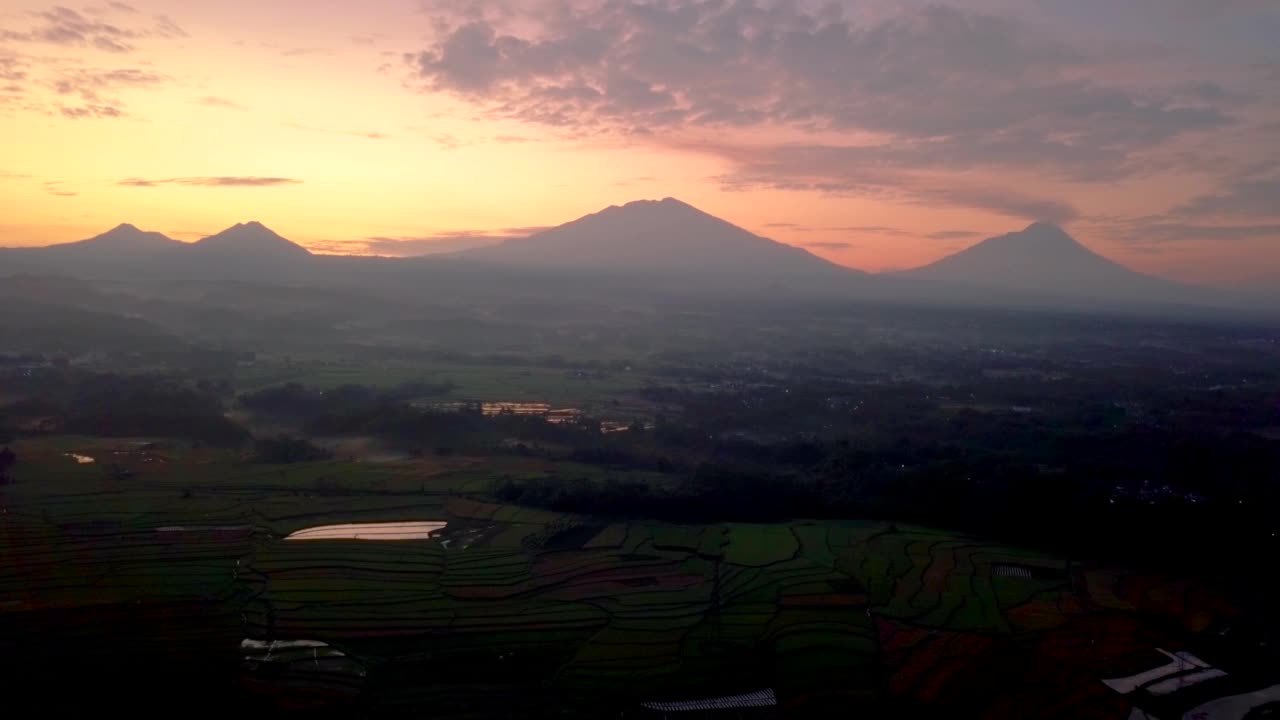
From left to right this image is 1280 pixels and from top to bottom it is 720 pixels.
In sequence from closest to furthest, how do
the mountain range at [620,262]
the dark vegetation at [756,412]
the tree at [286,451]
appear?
the dark vegetation at [756,412] < the tree at [286,451] < the mountain range at [620,262]

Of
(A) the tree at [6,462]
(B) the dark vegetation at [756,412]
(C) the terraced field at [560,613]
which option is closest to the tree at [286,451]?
(B) the dark vegetation at [756,412]

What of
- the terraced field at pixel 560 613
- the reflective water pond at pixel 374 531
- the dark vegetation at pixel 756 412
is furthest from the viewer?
the dark vegetation at pixel 756 412

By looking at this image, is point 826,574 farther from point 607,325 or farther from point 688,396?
point 607,325

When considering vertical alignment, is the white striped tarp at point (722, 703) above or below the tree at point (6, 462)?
below

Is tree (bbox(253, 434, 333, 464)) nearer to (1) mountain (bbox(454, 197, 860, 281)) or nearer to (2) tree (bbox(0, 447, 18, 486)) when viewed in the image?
(2) tree (bbox(0, 447, 18, 486))

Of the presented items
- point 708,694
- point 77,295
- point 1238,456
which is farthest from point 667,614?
point 77,295

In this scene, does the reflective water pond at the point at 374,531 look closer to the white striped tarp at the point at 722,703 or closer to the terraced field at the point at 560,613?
the terraced field at the point at 560,613
